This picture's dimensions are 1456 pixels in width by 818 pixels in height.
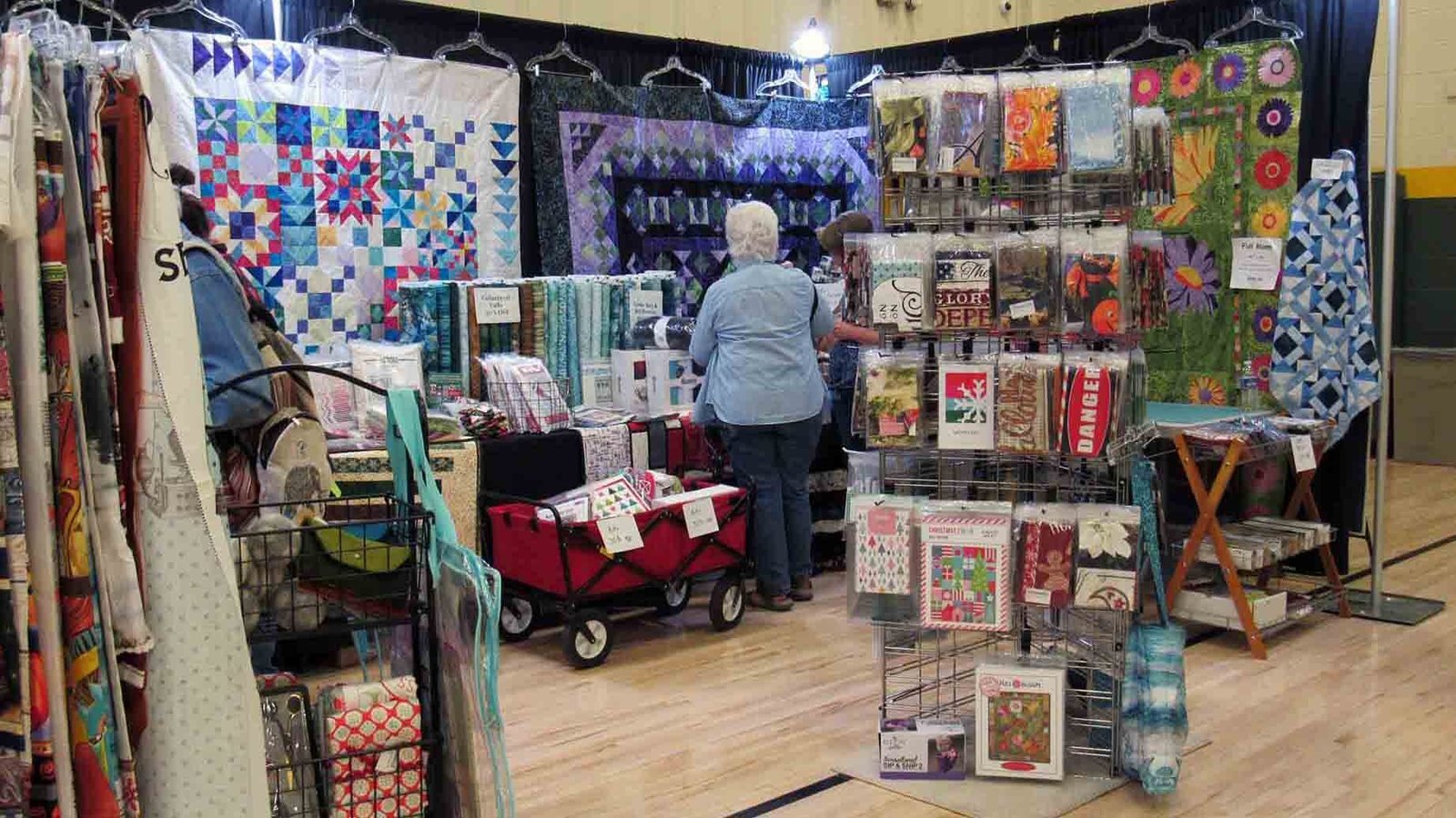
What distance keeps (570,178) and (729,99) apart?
44.6 inches

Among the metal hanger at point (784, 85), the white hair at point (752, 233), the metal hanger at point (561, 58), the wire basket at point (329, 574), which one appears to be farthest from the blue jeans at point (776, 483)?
the wire basket at point (329, 574)

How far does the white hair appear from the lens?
5152 millimetres

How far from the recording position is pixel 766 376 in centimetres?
512

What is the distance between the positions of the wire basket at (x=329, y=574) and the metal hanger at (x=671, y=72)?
15.0 ft

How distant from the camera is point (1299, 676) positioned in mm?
4527

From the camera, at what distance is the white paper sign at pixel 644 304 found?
19.3 ft

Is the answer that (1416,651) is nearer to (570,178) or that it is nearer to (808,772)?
(808,772)

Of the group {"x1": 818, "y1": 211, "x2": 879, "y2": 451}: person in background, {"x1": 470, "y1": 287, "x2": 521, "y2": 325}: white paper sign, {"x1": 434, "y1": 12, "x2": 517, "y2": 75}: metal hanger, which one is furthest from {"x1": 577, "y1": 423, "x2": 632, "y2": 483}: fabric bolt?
{"x1": 434, "y1": 12, "x2": 517, "y2": 75}: metal hanger

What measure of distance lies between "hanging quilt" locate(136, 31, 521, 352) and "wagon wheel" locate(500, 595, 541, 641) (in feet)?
4.33

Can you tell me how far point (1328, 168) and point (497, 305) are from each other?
3.18m

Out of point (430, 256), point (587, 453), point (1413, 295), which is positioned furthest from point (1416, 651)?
point (1413, 295)

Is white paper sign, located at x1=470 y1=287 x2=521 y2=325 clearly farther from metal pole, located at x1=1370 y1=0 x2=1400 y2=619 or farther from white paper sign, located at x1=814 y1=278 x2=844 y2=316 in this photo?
metal pole, located at x1=1370 y1=0 x2=1400 y2=619

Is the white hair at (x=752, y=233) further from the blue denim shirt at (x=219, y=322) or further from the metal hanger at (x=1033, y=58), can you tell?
the blue denim shirt at (x=219, y=322)

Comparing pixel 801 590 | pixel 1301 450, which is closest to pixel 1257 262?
pixel 1301 450
